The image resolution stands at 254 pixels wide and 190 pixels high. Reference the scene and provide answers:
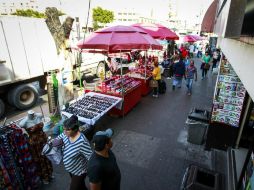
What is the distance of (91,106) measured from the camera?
6.74 m

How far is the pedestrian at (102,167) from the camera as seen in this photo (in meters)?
2.55

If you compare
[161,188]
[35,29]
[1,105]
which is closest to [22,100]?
[1,105]

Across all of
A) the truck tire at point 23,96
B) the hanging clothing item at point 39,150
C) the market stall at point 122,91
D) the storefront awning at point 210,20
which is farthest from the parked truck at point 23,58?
the storefront awning at point 210,20

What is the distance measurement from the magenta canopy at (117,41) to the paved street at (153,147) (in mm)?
2766

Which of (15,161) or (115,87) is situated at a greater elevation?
(115,87)

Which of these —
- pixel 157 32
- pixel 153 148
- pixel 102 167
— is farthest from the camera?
pixel 157 32

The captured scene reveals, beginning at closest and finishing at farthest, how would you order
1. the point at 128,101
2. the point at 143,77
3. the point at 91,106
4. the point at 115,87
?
the point at 91,106 → the point at 115,87 → the point at 128,101 → the point at 143,77

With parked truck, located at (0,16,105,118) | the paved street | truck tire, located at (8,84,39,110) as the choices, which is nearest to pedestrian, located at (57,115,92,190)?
the paved street

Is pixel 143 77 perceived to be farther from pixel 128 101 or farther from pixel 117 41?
pixel 117 41

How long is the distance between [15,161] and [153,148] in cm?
360

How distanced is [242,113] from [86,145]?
13.4ft

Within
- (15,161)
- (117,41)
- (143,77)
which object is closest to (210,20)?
(143,77)

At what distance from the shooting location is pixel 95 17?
5744 cm

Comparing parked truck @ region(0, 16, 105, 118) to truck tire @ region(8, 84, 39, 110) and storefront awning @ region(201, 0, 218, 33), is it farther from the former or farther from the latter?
storefront awning @ region(201, 0, 218, 33)
